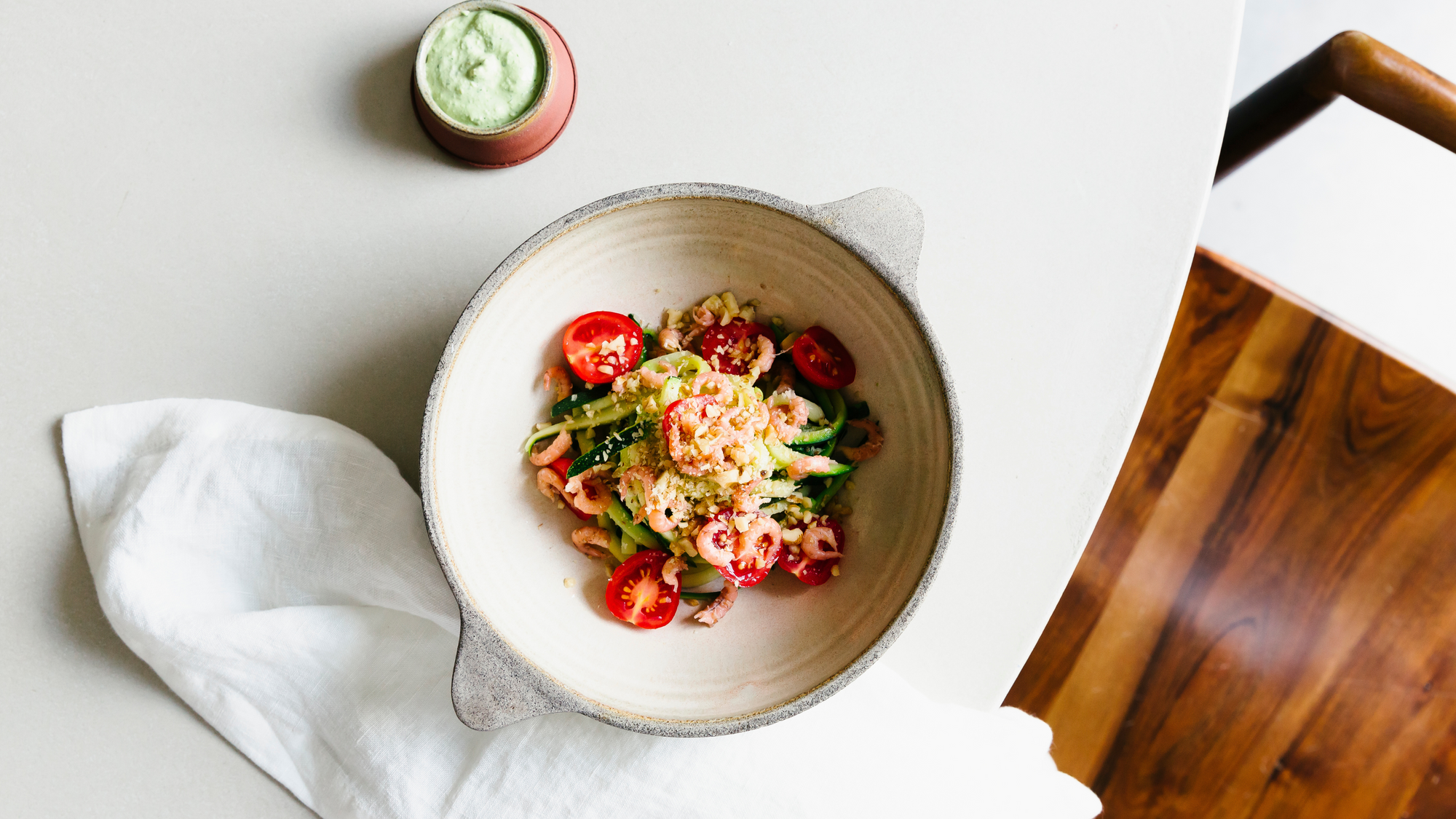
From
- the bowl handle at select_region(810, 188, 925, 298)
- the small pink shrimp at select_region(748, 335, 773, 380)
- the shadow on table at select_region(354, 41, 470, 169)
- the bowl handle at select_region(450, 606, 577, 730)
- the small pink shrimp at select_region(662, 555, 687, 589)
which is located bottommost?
the bowl handle at select_region(450, 606, 577, 730)

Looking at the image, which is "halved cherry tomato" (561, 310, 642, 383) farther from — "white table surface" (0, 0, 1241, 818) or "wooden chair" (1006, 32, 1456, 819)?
"wooden chair" (1006, 32, 1456, 819)

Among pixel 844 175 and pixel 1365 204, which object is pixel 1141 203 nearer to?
pixel 844 175

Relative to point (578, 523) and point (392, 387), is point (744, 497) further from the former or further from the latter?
point (392, 387)

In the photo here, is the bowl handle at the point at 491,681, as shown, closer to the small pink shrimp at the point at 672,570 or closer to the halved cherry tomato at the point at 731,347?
the small pink shrimp at the point at 672,570

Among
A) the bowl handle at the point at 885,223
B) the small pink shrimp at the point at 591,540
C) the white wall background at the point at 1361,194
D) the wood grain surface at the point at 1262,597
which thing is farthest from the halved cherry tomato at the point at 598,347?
the white wall background at the point at 1361,194

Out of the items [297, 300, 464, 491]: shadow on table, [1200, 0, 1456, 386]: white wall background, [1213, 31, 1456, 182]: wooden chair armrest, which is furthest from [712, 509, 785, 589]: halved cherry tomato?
[1200, 0, 1456, 386]: white wall background

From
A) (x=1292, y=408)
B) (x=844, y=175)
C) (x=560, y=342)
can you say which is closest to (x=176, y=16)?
(x=560, y=342)

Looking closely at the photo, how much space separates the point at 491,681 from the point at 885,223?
81cm

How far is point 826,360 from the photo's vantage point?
1.35m

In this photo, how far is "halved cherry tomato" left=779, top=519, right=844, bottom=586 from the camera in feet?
4.34

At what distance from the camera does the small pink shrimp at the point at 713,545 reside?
1239 millimetres

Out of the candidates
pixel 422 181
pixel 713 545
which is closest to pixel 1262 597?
pixel 713 545

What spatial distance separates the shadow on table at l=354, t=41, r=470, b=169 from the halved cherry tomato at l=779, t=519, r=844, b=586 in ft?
2.87

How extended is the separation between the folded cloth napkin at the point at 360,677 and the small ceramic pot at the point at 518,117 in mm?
508
